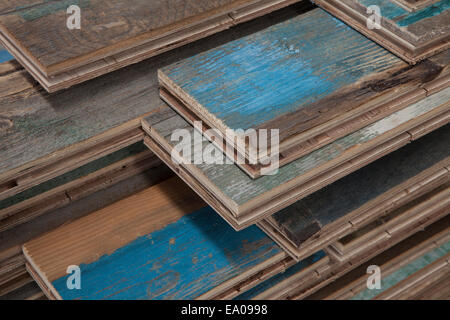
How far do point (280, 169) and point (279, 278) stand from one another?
70 centimetres

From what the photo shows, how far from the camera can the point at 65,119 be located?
2182 mm

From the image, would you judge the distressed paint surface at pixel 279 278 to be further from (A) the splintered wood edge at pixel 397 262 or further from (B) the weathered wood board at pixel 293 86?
(B) the weathered wood board at pixel 293 86

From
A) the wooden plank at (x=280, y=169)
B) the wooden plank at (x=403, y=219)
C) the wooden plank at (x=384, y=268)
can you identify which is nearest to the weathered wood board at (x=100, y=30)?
the wooden plank at (x=280, y=169)

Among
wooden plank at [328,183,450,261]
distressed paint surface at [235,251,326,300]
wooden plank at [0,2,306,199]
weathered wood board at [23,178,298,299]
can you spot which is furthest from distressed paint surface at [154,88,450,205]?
distressed paint surface at [235,251,326,300]

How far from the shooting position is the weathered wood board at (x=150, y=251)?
222 centimetres

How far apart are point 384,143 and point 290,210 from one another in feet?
1.26

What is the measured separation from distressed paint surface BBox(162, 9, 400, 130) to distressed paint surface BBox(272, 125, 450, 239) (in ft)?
1.42

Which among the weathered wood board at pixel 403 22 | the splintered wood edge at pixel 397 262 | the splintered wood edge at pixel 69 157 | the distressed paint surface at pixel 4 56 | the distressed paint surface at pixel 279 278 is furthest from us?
the distressed paint surface at pixel 4 56

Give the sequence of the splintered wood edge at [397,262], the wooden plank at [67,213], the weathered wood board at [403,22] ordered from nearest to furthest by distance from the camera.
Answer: the weathered wood board at [403,22] → the wooden plank at [67,213] → the splintered wood edge at [397,262]

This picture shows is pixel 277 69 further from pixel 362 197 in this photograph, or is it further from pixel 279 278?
pixel 279 278

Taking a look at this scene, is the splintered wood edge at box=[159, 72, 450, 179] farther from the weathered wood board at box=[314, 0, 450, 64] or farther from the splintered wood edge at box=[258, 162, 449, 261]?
the splintered wood edge at box=[258, 162, 449, 261]

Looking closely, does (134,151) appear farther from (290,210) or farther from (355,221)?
(355,221)

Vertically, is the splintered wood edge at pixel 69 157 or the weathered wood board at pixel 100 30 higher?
the weathered wood board at pixel 100 30

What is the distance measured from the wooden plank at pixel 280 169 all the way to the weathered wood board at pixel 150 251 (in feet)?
1.15
